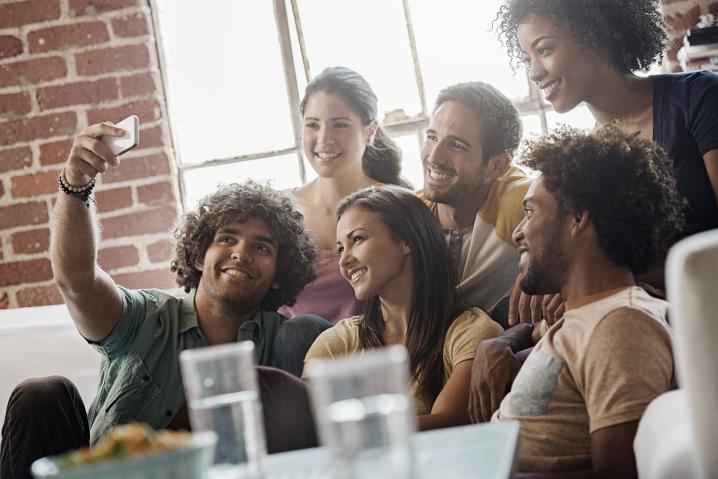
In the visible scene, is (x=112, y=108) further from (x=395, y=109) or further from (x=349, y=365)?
(x=349, y=365)

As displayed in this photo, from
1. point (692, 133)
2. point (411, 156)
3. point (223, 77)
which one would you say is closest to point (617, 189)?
point (692, 133)

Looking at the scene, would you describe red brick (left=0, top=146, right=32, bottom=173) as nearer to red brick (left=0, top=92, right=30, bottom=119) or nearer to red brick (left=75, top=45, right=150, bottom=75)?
red brick (left=0, top=92, right=30, bottom=119)

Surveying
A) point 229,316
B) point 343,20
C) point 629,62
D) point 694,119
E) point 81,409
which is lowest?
point 81,409

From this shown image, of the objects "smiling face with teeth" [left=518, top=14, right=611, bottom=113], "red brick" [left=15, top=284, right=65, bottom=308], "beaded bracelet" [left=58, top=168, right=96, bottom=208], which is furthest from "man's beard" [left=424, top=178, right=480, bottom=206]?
"red brick" [left=15, top=284, right=65, bottom=308]

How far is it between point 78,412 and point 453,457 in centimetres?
110

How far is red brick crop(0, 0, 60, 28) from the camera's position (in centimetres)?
298

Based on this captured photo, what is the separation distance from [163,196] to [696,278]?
226 centimetres

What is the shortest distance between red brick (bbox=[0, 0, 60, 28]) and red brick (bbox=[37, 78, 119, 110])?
23cm

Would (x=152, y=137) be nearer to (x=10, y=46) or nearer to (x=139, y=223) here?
(x=139, y=223)

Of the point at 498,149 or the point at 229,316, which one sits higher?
the point at 498,149

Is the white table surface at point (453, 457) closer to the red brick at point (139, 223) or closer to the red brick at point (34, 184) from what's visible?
the red brick at point (139, 223)

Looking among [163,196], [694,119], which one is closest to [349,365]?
[694,119]

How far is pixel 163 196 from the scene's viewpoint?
295cm

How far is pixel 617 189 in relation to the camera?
1.57 m
